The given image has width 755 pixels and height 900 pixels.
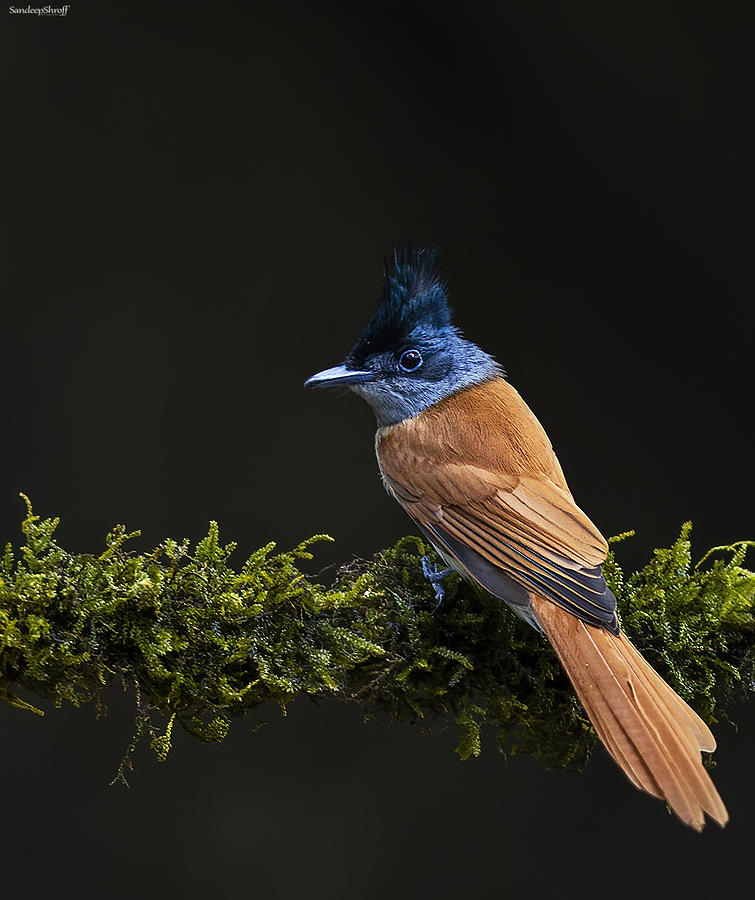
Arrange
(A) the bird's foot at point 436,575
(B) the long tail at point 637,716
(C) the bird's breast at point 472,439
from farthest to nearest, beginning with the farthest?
(C) the bird's breast at point 472,439 → (A) the bird's foot at point 436,575 → (B) the long tail at point 637,716

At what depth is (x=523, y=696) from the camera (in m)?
1.55

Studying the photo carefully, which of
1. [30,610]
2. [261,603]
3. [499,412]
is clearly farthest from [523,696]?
[30,610]

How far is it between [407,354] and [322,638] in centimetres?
82

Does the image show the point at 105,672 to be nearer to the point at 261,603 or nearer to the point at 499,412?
the point at 261,603

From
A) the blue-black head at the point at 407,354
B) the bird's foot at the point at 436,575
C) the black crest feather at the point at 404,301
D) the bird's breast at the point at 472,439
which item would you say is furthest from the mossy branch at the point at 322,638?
the black crest feather at the point at 404,301

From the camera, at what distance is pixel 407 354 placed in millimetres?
2086

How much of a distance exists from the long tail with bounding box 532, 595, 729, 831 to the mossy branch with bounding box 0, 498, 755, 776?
0.11 m

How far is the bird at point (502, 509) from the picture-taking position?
1.36 m

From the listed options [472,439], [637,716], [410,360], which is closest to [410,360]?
[410,360]

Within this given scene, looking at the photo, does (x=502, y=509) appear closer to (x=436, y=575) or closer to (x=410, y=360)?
(x=436, y=575)

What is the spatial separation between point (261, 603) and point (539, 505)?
530mm

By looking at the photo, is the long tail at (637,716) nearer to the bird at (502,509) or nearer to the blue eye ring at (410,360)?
the bird at (502,509)

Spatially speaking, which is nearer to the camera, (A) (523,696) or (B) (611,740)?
(B) (611,740)

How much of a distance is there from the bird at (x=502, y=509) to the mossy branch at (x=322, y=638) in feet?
0.25
